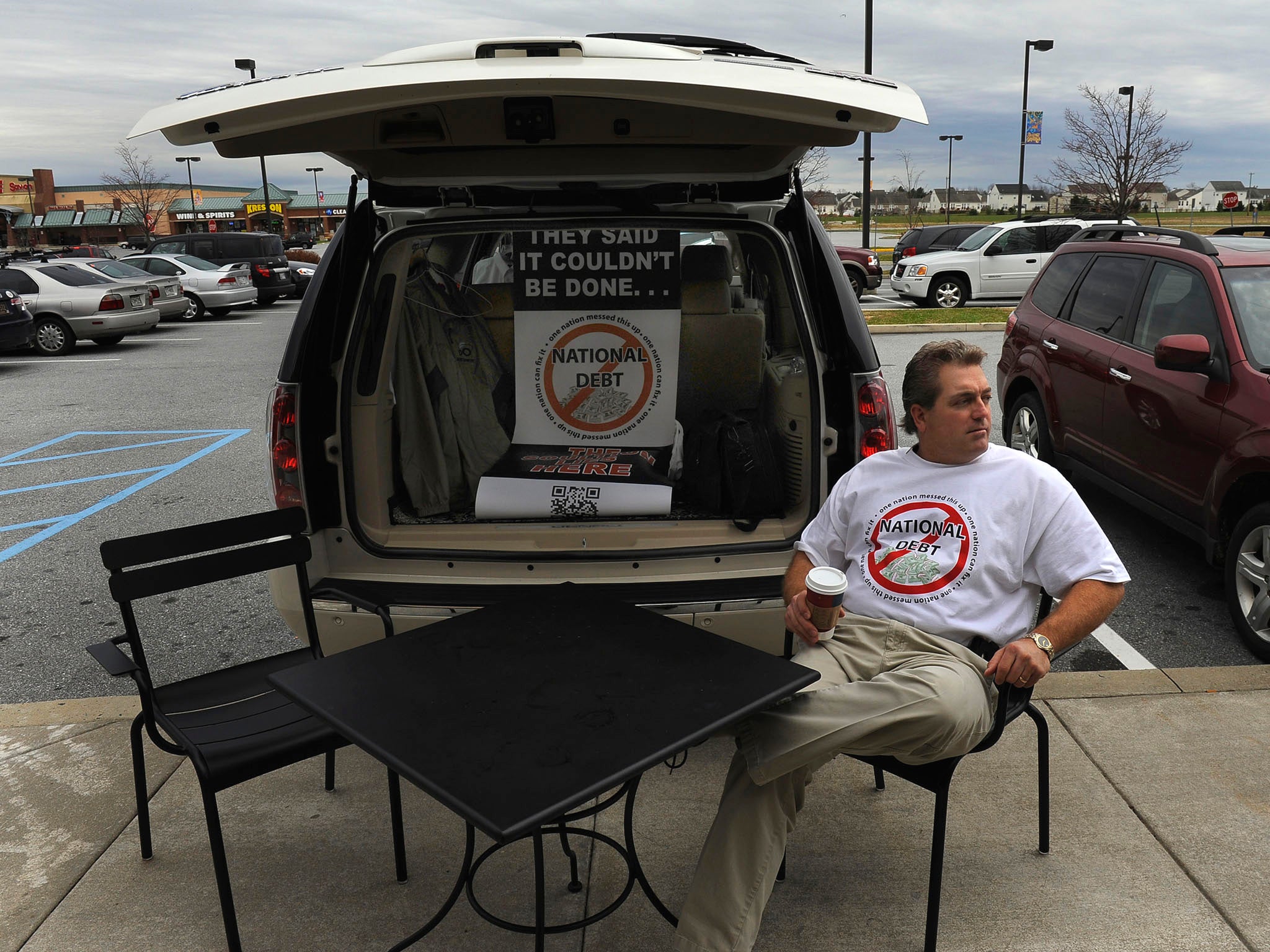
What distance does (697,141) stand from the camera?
315cm

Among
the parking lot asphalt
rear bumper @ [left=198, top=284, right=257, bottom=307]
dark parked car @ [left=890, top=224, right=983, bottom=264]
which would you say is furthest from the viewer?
dark parked car @ [left=890, top=224, right=983, bottom=264]

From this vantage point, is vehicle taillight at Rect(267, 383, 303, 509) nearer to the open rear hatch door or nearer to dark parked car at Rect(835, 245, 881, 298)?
the open rear hatch door

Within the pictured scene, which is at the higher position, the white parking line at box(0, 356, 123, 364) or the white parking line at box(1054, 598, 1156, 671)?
the white parking line at box(0, 356, 123, 364)

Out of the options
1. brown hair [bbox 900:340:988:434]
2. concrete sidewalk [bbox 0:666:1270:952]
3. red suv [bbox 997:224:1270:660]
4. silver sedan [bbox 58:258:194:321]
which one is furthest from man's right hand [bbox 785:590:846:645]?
silver sedan [bbox 58:258:194:321]

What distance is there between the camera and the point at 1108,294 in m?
5.97

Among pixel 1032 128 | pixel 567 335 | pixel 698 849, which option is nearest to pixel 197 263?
pixel 567 335

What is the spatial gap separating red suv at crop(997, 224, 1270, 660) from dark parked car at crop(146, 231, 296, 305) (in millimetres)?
20069

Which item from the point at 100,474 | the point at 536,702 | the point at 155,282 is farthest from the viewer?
the point at 155,282

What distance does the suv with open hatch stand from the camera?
8.46 ft

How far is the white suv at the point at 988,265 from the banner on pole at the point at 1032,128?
54.6 feet

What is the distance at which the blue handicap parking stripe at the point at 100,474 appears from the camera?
250 inches

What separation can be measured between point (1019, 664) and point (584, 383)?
203 centimetres

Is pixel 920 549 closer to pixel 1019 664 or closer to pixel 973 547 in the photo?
pixel 973 547

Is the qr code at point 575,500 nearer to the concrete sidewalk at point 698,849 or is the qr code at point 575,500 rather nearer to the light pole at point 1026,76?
the concrete sidewalk at point 698,849
